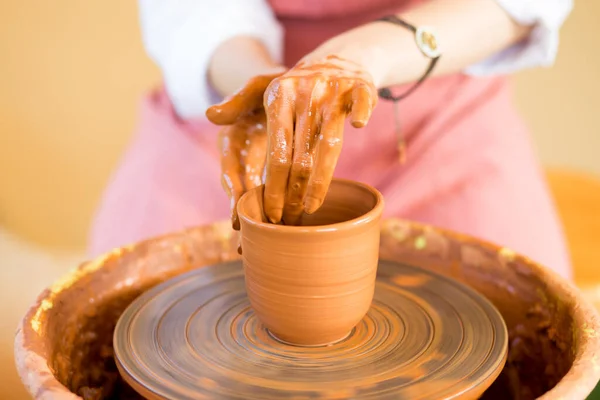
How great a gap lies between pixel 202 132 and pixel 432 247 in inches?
25.3

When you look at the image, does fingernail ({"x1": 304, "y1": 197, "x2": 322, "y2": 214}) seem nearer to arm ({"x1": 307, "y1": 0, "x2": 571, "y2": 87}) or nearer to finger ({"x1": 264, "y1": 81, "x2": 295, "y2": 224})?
finger ({"x1": 264, "y1": 81, "x2": 295, "y2": 224})

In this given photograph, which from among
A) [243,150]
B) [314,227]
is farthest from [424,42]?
[314,227]

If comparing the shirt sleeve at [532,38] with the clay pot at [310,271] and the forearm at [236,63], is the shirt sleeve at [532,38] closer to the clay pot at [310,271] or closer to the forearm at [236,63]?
the forearm at [236,63]

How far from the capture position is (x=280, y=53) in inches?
55.8

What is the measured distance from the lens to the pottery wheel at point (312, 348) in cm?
72

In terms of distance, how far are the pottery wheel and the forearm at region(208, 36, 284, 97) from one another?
40cm

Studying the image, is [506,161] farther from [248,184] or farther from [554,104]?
[554,104]

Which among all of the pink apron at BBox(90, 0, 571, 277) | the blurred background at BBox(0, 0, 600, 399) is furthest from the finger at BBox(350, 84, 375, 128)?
the blurred background at BBox(0, 0, 600, 399)

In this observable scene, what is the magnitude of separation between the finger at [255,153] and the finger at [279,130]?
0.12 m

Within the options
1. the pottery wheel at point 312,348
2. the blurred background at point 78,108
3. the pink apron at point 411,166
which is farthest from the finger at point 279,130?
the blurred background at point 78,108

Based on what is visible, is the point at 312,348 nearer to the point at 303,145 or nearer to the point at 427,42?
the point at 303,145

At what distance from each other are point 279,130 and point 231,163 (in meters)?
0.16

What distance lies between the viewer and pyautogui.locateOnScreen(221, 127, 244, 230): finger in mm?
854

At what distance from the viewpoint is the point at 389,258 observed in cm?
107
